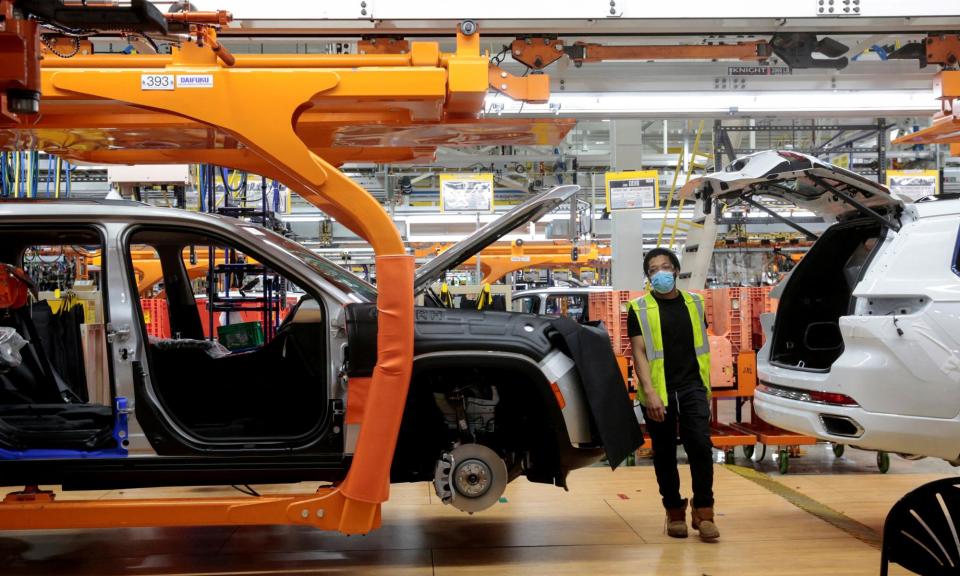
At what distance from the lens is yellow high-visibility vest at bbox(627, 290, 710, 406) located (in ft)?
15.2

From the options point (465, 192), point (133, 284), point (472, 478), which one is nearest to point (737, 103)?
point (472, 478)

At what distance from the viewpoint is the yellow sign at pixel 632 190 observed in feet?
28.4

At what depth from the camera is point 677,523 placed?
4.70 m

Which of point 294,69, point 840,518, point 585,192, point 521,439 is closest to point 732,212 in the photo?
point 840,518

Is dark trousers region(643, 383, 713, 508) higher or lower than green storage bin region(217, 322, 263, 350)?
lower

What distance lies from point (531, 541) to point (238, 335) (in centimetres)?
291

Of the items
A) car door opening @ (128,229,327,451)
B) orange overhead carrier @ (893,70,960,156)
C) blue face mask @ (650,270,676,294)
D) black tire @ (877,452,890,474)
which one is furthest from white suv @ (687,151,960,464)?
car door opening @ (128,229,327,451)

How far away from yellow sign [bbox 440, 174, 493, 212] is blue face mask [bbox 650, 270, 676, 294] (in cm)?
794

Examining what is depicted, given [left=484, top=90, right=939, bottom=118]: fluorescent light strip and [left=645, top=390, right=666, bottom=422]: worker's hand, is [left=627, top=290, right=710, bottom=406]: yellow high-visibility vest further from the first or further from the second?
[left=484, top=90, right=939, bottom=118]: fluorescent light strip

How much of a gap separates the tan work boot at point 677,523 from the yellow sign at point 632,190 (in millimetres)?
4509

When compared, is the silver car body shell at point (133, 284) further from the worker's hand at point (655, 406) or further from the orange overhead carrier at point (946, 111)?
the orange overhead carrier at point (946, 111)

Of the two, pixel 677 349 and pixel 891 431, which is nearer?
pixel 891 431

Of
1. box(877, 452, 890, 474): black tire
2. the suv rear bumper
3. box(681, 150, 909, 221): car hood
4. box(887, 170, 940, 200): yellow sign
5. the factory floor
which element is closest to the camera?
the suv rear bumper

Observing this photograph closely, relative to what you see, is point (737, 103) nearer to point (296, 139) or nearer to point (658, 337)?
point (658, 337)
